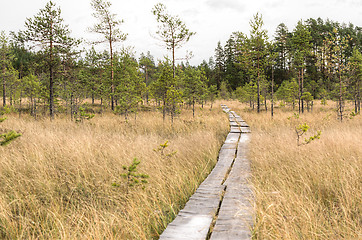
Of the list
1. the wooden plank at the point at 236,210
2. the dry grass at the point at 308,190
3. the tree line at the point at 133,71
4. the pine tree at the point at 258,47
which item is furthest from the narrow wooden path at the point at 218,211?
the pine tree at the point at 258,47

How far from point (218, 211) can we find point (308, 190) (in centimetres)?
150

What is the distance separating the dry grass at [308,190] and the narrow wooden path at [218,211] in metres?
0.15

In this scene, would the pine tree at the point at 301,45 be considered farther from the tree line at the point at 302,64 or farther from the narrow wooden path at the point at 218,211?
the narrow wooden path at the point at 218,211

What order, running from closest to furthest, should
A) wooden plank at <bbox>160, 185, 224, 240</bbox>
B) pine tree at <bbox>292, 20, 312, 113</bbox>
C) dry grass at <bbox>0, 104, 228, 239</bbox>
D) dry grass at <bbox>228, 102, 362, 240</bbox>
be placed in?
wooden plank at <bbox>160, 185, 224, 240</bbox>
dry grass at <bbox>228, 102, 362, 240</bbox>
dry grass at <bbox>0, 104, 228, 239</bbox>
pine tree at <bbox>292, 20, 312, 113</bbox>

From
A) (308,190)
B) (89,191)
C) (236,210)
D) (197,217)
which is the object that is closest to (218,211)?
(236,210)

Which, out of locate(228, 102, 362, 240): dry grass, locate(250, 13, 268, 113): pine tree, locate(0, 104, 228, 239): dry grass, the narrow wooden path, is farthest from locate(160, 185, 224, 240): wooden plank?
locate(250, 13, 268, 113): pine tree

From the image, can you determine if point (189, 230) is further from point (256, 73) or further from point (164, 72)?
point (256, 73)

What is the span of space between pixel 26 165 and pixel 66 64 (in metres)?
12.9

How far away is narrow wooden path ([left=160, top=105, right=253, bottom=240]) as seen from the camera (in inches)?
76.8

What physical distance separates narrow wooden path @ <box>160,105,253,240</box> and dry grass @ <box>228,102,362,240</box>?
152 millimetres

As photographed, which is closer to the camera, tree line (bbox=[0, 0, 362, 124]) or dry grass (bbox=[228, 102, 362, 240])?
dry grass (bbox=[228, 102, 362, 240])

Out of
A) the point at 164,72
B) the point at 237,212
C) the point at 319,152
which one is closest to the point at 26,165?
the point at 237,212

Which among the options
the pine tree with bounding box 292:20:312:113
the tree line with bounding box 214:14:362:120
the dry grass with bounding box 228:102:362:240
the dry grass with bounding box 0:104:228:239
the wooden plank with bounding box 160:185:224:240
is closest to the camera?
the wooden plank with bounding box 160:185:224:240

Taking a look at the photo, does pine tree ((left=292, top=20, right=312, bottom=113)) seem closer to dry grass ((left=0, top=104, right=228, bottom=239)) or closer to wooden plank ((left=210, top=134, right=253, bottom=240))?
dry grass ((left=0, top=104, right=228, bottom=239))
